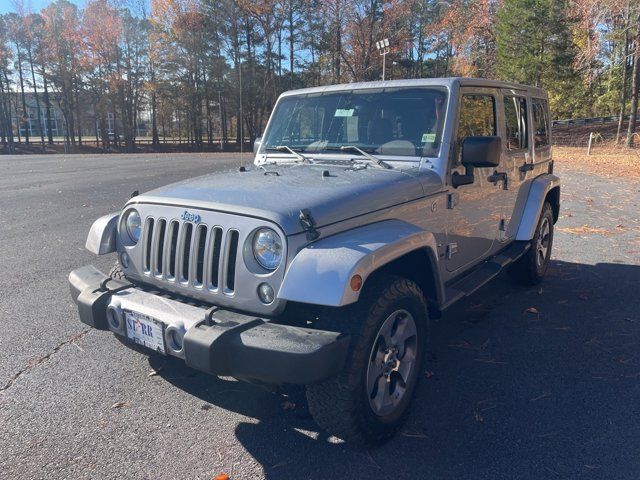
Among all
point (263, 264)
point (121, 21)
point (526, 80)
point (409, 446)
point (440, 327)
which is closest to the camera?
point (263, 264)

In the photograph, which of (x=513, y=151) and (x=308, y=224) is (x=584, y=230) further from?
(x=308, y=224)

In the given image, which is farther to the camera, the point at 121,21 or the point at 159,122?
the point at 159,122

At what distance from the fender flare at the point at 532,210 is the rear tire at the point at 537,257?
233 millimetres

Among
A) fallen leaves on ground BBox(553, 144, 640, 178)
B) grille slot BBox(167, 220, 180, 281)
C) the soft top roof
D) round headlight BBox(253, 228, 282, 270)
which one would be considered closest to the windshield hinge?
round headlight BBox(253, 228, 282, 270)

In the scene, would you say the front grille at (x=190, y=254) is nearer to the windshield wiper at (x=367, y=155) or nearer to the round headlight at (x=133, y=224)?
the round headlight at (x=133, y=224)

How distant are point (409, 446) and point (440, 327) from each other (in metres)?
1.81

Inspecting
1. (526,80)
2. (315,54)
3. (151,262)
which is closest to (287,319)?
(151,262)

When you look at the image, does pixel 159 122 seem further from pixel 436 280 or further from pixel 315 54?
pixel 436 280

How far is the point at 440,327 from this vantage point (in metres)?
4.58

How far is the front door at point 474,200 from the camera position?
3.84 m

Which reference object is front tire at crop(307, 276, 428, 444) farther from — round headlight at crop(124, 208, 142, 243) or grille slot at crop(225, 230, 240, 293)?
round headlight at crop(124, 208, 142, 243)

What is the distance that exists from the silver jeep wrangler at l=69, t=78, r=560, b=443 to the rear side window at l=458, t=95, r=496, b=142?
0.06 ft

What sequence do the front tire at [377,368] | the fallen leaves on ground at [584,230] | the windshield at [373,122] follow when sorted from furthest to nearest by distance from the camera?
the fallen leaves on ground at [584,230]
the windshield at [373,122]
the front tire at [377,368]

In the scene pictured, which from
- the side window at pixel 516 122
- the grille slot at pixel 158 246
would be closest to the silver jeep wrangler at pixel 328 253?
the grille slot at pixel 158 246
